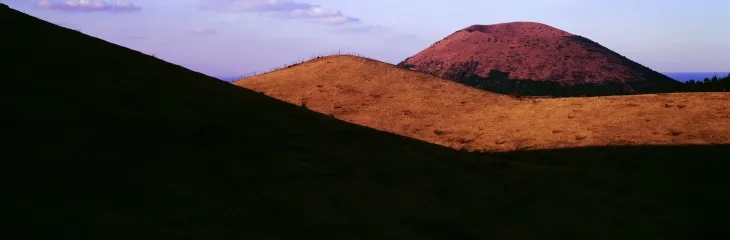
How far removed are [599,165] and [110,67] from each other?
26.3ft

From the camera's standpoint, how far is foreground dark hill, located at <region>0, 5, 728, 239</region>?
4.78m

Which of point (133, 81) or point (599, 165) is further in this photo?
point (599, 165)

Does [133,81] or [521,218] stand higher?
[133,81]

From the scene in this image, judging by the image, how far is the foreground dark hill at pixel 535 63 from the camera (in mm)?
41406

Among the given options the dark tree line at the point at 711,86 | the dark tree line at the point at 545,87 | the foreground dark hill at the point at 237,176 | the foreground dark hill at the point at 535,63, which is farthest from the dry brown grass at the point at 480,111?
the foreground dark hill at the point at 535,63

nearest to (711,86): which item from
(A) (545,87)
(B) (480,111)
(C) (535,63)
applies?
(B) (480,111)

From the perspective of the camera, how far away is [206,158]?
6133 millimetres

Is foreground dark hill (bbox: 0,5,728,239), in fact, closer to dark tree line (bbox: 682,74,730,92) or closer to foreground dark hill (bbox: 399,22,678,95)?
dark tree line (bbox: 682,74,730,92)

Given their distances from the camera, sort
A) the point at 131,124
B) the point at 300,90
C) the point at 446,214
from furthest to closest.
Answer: the point at 300,90
the point at 131,124
the point at 446,214

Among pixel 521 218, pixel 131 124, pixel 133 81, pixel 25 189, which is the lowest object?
pixel 521 218

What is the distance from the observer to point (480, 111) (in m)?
17.0

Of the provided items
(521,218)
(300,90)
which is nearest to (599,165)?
(521,218)

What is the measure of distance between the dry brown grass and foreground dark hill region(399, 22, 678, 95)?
800 inches

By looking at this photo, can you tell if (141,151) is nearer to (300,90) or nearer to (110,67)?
(110,67)
